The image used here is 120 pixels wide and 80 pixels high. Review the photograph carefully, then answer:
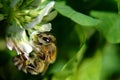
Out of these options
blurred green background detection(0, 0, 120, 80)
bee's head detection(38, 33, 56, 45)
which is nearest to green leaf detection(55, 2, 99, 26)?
blurred green background detection(0, 0, 120, 80)

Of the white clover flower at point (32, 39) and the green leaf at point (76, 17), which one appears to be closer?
the white clover flower at point (32, 39)

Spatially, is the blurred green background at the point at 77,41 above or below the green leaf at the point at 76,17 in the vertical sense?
below

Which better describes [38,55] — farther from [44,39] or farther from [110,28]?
[110,28]

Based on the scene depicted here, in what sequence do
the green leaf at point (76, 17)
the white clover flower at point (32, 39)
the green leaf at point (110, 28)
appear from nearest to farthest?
the white clover flower at point (32, 39), the green leaf at point (76, 17), the green leaf at point (110, 28)

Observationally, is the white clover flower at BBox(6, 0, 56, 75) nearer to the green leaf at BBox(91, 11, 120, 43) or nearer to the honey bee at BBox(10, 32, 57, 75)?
the honey bee at BBox(10, 32, 57, 75)

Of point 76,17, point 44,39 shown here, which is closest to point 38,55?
point 44,39

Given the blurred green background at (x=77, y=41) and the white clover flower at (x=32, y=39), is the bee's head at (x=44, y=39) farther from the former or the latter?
the blurred green background at (x=77, y=41)

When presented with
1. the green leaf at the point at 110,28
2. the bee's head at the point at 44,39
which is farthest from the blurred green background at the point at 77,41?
the bee's head at the point at 44,39

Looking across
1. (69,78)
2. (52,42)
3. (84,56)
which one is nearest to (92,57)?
(84,56)
